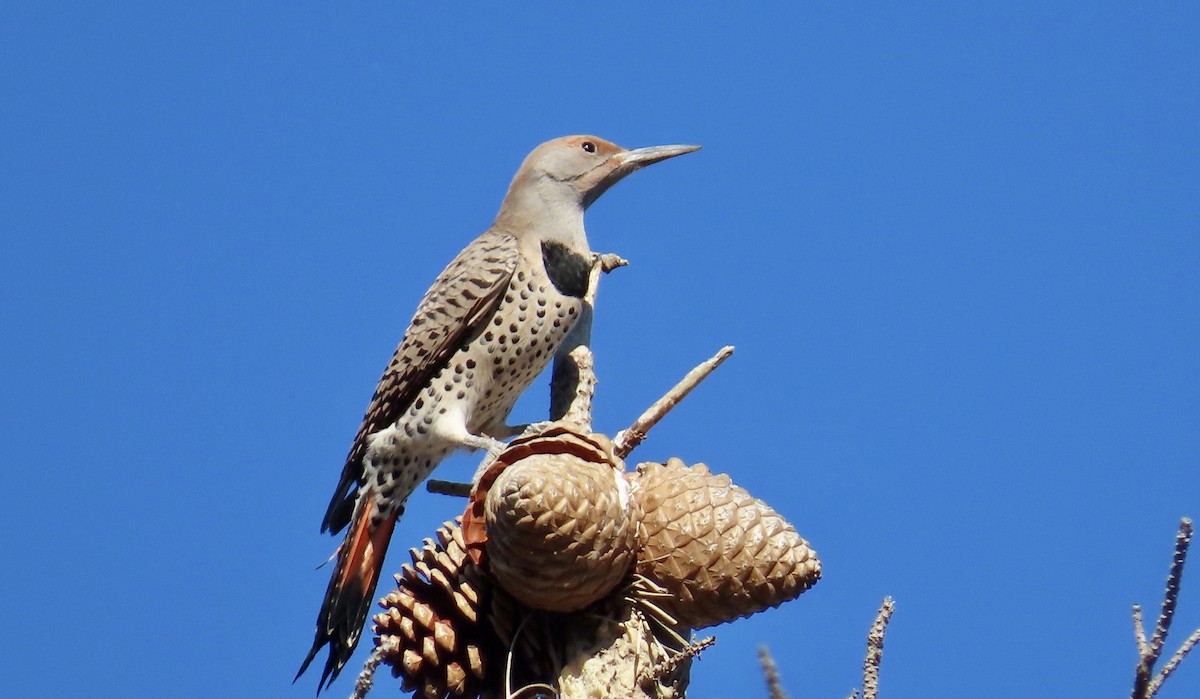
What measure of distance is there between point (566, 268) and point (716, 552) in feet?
6.48

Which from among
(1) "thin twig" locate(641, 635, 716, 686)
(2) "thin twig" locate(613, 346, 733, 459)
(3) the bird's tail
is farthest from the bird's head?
(1) "thin twig" locate(641, 635, 716, 686)

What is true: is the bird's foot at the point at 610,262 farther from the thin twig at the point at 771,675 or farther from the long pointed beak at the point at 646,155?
the thin twig at the point at 771,675

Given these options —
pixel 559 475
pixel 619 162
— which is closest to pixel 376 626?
pixel 559 475

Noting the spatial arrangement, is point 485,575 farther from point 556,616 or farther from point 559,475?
point 559,475

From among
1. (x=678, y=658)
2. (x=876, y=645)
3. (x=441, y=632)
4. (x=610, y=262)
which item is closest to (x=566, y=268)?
(x=610, y=262)

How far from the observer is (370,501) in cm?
390

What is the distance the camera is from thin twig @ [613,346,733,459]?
108 inches

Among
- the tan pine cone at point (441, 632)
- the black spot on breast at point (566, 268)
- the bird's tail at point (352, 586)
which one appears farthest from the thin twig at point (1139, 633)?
the black spot on breast at point (566, 268)

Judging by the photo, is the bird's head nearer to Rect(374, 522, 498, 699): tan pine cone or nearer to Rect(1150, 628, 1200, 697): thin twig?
Rect(374, 522, 498, 699): tan pine cone

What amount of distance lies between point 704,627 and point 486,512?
0.48m

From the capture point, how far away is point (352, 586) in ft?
11.7

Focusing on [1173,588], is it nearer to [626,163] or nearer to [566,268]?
[566,268]

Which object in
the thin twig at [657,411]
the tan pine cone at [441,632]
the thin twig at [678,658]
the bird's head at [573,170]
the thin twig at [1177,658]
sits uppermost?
the bird's head at [573,170]

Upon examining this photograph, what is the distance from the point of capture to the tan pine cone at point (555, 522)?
2.28 m
